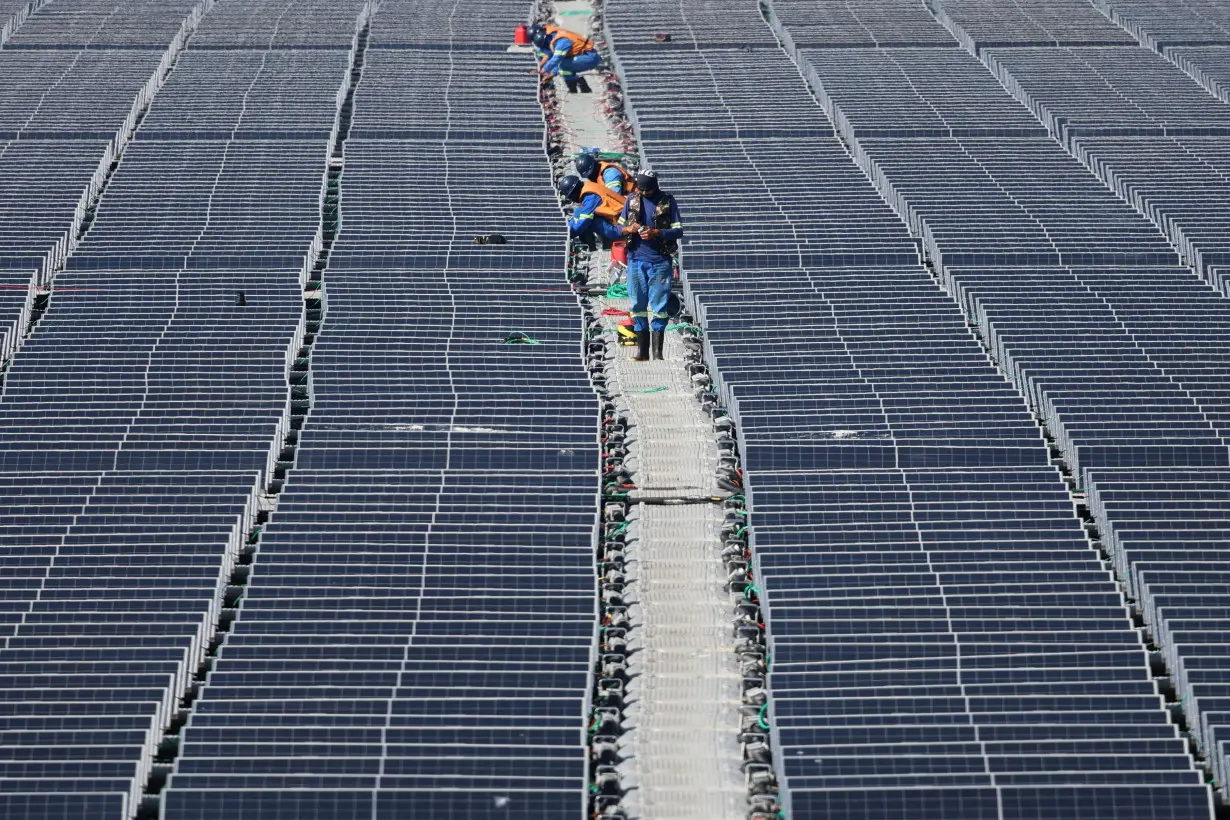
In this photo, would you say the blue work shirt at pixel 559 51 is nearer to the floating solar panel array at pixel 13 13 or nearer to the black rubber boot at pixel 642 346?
the floating solar panel array at pixel 13 13

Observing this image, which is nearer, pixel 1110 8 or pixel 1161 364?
pixel 1161 364

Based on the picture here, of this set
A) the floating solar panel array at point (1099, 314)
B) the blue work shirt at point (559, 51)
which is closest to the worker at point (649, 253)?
the floating solar panel array at point (1099, 314)

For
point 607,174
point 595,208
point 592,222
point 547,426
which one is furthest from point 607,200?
point 547,426

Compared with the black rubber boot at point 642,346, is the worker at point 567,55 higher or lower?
higher

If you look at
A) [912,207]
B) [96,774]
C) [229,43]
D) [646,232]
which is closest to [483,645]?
[96,774]

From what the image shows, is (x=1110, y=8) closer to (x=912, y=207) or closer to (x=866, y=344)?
(x=912, y=207)
